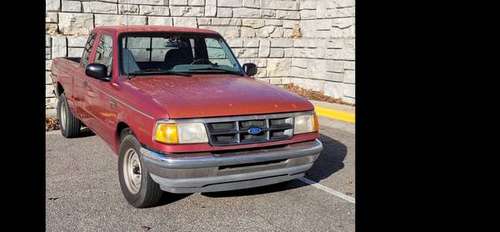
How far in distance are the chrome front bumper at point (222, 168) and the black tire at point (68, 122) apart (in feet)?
11.4

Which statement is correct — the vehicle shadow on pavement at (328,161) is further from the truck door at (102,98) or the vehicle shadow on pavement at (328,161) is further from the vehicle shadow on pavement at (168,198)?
the truck door at (102,98)

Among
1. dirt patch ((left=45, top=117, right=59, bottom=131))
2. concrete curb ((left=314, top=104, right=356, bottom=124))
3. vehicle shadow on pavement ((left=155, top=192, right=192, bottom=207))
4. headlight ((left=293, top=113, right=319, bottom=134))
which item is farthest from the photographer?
concrete curb ((left=314, top=104, right=356, bottom=124))

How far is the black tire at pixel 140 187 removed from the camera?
4164 mm

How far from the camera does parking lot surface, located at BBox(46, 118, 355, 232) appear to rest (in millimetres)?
4074

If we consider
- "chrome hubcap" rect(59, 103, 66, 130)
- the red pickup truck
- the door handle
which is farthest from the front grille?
"chrome hubcap" rect(59, 103, 66, 130)

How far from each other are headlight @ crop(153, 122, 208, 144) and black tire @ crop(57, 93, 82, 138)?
3.63 meters

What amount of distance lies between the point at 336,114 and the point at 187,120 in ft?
18.3

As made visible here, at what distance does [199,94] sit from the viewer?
4293 millimetres

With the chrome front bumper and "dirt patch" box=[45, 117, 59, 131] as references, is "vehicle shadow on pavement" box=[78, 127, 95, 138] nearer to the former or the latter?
"dirt patch" box=[45, 117, 59, 131]

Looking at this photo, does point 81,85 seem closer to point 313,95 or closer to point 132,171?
point 132,171

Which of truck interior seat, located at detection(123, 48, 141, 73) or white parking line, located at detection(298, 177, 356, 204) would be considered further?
truck interior seat, located at detection(123, 48, 141, 73)

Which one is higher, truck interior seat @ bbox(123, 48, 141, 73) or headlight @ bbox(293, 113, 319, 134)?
truck interior seat @ bbox(123, 48, 141, 73)
